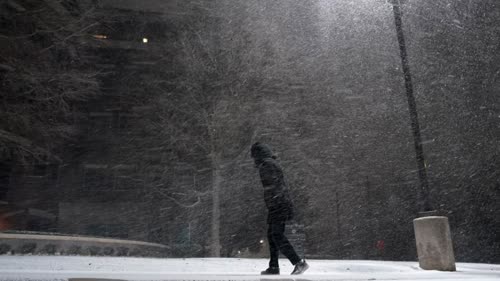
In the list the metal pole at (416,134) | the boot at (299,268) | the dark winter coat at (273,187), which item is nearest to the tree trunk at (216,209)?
the metal pole at (416,134)

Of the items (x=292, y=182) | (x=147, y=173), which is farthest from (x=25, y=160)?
(x=292, y=182)

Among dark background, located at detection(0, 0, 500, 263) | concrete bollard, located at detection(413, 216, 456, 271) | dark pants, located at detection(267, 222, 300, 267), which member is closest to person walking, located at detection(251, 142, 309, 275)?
dark pants, located at detection(267, 222, 300, 267)

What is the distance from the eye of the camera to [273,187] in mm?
5461

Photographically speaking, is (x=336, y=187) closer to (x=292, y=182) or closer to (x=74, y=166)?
(x=292, y=182)

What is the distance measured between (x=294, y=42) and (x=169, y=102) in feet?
19.4

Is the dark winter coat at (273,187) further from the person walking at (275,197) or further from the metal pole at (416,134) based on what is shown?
the metal pole at (416,134)

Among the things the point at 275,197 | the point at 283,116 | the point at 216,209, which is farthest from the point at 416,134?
the point at 216,209

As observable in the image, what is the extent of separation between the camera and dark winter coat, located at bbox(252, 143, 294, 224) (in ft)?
18.0

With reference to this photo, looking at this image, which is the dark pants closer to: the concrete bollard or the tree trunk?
the concrete bollard

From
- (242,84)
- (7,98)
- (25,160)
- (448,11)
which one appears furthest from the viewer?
(242,84)

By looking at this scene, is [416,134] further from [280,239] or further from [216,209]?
[216,209]

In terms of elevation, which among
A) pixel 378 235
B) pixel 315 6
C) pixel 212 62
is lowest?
pixel 378 235

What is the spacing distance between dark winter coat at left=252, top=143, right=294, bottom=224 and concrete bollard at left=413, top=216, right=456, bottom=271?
162 inches

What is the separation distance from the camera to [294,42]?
18.1 m
